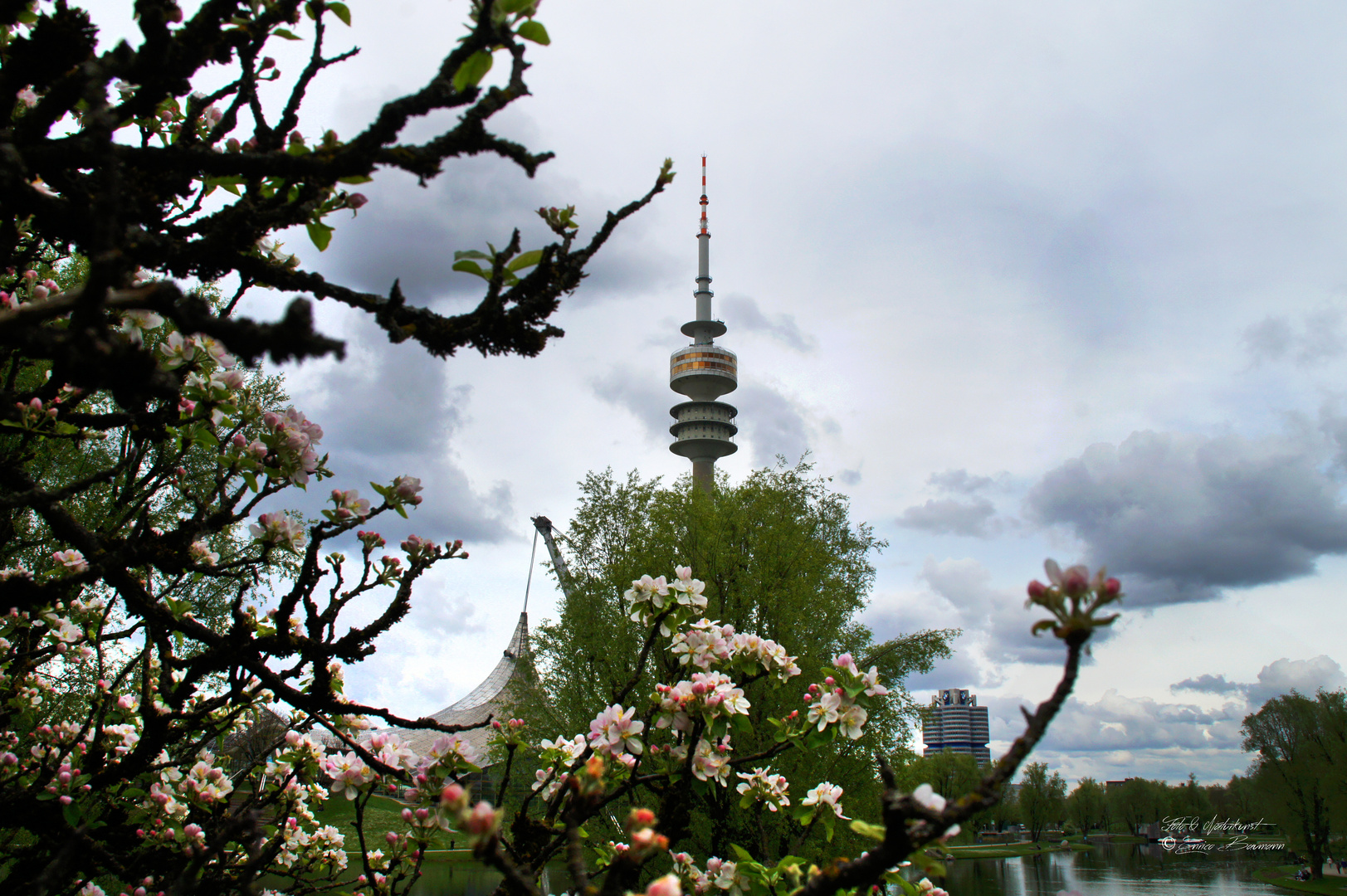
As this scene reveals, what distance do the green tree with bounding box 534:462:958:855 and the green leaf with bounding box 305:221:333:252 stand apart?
10.4 metres

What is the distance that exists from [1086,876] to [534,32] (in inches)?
2164

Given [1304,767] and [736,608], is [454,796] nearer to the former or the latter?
[736,608]

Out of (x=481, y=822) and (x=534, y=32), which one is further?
(x=534, y=32)

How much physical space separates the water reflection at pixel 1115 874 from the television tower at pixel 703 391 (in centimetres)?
3130

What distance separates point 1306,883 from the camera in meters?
35.6

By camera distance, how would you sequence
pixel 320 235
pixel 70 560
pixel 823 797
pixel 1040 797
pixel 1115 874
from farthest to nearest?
pixel 1040 797
pixel 1115 874
pixel 70 560
pixel 823 797
pixel 320 235

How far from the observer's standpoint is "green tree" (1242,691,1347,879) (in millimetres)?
36094

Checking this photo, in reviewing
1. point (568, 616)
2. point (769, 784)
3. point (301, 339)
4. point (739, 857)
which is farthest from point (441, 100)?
point (568, 616)

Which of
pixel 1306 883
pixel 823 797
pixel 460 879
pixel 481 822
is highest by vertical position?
pixel 481 822

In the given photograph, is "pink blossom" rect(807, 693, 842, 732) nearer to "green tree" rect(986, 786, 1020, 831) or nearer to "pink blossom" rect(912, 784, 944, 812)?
"pink blossom" rect(912, 784, 944, 812)

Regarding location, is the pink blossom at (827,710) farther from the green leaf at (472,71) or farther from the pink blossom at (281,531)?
the green leaf at (472,71)

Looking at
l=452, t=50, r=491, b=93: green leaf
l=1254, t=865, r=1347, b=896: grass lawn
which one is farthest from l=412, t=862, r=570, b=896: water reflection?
l=1254, t=865, r=1347, b=896: grass lawn

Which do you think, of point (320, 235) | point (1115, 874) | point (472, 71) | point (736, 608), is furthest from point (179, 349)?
point (1115, 874)

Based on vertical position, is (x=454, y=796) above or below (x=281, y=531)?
below
